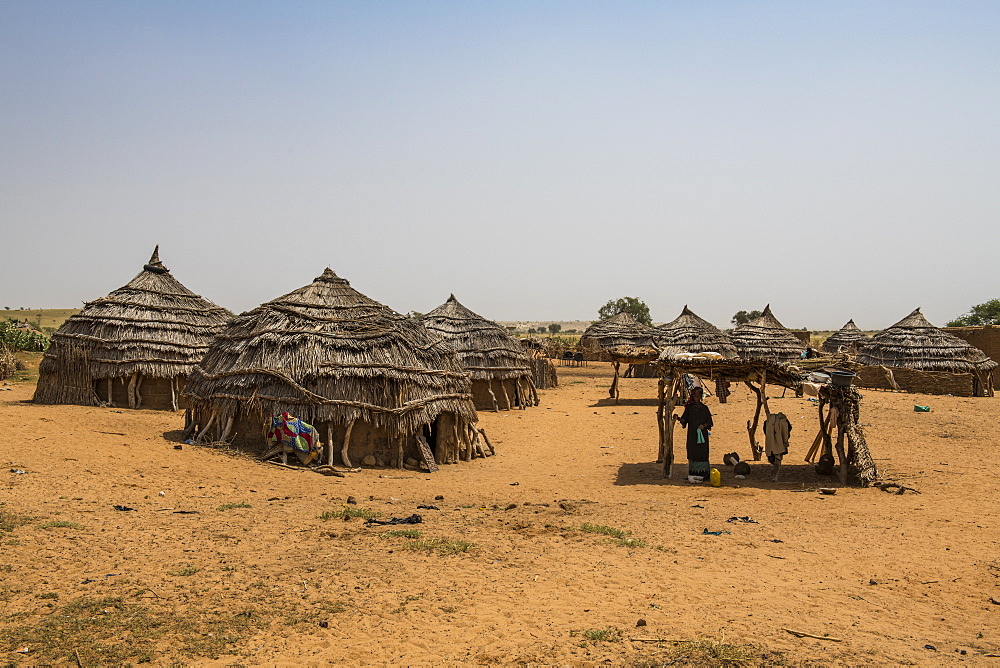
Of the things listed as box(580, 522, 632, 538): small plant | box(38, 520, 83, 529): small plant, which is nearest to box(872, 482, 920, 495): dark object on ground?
box(580, 522, 632, 538): small plant

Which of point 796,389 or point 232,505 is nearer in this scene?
point 232,505

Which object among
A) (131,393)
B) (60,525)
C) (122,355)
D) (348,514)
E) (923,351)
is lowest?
(348,514)

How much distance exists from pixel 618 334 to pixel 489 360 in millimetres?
17262

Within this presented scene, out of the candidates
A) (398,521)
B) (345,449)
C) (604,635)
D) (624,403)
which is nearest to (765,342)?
(624,403)

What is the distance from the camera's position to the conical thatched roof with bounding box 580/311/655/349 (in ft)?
133

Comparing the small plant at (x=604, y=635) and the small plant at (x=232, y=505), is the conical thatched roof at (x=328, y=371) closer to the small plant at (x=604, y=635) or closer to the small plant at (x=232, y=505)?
the small plant at (x=232, y=505)

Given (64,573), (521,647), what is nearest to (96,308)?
(64,573)

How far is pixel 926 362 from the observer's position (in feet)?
97.0

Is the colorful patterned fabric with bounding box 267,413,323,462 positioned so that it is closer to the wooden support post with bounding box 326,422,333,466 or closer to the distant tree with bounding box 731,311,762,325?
the wooden support post with bounding box 326,422,333,466

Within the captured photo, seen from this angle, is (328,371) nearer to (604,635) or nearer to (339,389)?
(339,389)

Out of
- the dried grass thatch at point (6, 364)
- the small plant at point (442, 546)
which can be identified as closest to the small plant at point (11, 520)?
the small plant at point (442, 546)

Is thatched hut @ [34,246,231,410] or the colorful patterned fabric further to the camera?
thatched hut @ [34,246,231,410]

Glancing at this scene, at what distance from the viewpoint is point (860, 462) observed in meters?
13.0

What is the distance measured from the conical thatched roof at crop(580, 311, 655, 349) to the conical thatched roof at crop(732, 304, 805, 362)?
4.88 metres
